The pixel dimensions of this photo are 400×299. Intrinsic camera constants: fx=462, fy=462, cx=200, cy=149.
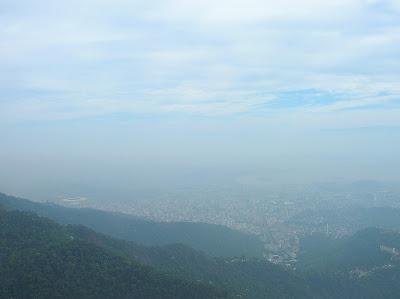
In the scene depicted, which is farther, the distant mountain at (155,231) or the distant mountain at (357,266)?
the distant mountain at (155,231)

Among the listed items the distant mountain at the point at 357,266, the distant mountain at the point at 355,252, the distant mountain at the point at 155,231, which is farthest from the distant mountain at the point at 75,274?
the distant mountain at the point at 355,252

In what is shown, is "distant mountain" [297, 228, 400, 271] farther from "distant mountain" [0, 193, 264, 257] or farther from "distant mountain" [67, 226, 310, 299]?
"distant mountain" [67, 226, 310, 299]

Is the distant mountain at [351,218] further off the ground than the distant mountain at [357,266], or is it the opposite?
the distant mountain at [351,218]

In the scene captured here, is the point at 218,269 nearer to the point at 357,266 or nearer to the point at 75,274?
the point at 75,274

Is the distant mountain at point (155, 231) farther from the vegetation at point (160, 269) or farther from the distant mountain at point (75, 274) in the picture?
the distant mountain at point (75, 274)

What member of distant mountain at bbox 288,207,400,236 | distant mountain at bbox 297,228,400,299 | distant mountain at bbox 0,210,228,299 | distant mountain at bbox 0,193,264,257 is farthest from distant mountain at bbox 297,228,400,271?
distant mountain at bbox 0,210,228,299

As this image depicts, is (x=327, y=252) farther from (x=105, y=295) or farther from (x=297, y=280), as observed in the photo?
(x=105, y=295)
